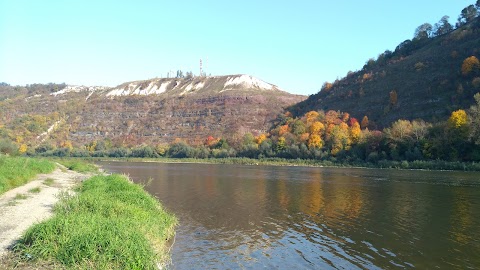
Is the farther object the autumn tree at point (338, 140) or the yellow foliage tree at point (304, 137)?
the yellow foliage tree at point (304, 137)

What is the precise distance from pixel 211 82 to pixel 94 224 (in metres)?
192

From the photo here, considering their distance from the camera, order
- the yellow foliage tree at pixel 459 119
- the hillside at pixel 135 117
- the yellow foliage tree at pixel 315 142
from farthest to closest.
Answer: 1. the hillside at pixel 135 117
2. the yellow foliage tree at pixel 315 142
3. the yellow foliage tree at pixel 459 119

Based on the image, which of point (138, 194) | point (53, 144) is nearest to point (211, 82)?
point (53, 144)

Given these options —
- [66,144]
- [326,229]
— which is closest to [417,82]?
[326,229]

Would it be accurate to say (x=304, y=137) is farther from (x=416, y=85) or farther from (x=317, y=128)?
(x=416, y=85)

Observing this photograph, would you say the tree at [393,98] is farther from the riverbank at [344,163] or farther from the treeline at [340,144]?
the riverbank at [344,163]

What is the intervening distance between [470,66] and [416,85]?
11.8m

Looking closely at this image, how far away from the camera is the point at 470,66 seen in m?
75.9

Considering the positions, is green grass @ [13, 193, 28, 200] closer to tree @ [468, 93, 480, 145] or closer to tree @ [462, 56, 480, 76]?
tree @ [468, 93, 480, 145]

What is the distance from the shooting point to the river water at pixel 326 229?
12922 mm

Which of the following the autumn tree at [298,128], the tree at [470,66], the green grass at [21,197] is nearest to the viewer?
the green grass at [21,197]

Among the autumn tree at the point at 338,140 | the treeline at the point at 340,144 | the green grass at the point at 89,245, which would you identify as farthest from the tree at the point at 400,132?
the green grass at the point at 89,245

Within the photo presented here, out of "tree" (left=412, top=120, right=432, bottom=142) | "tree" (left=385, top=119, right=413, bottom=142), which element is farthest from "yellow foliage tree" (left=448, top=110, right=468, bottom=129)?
"tree" (left=385, top=119, right=413, bottom=142)

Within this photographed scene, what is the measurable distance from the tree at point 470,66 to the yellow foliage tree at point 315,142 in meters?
31.9
